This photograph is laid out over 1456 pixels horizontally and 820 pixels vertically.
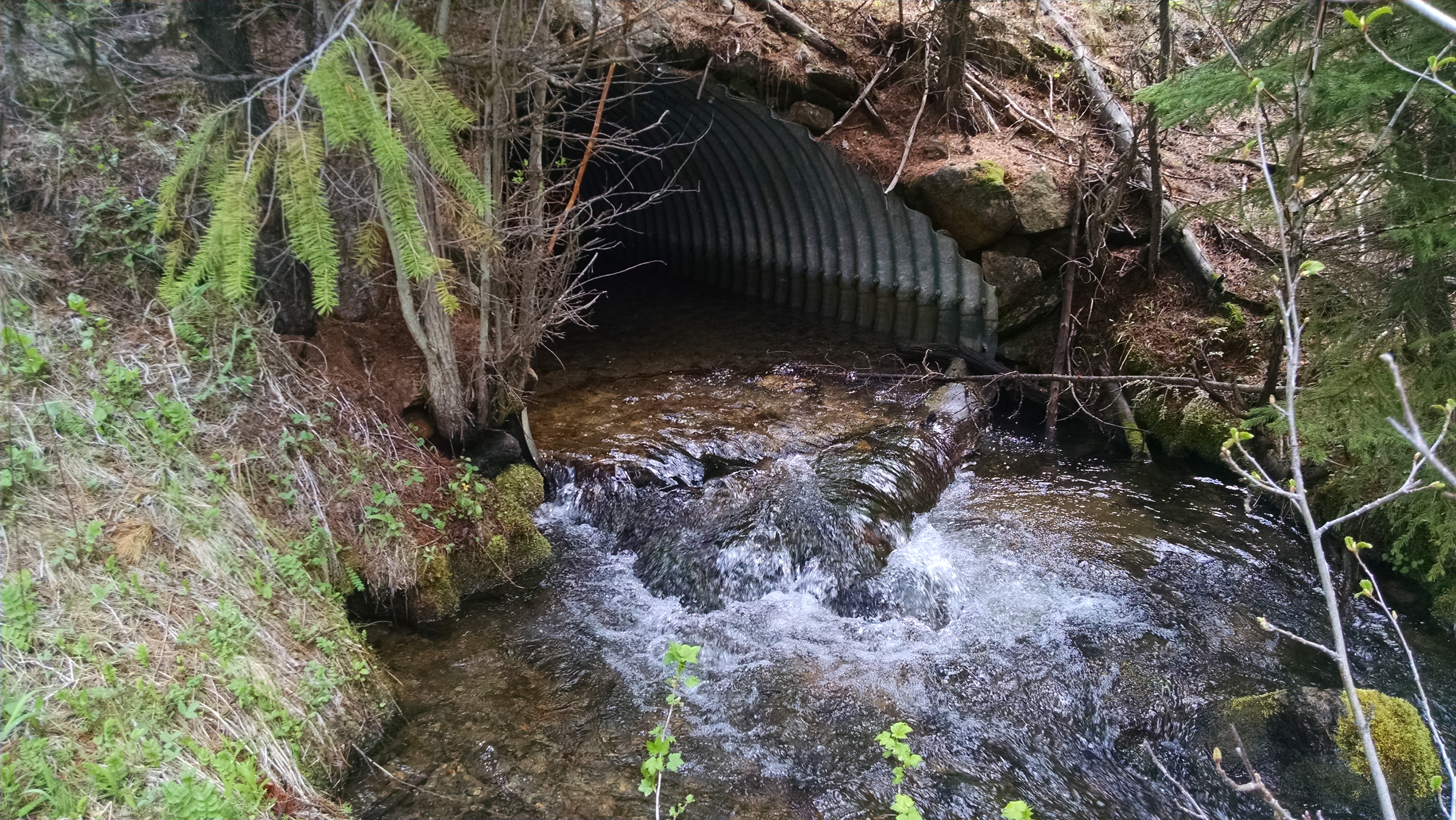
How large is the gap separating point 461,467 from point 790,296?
20.7 ft

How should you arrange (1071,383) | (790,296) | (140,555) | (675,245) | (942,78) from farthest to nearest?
(675,245), (790,296), (942,78), (1071,383), (140,555)

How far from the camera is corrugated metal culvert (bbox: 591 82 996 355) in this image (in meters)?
8.20

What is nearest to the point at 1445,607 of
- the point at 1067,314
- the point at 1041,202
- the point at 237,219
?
the point at 1067,314

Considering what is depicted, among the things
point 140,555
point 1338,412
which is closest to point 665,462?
point 140,555

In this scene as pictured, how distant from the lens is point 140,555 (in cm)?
320

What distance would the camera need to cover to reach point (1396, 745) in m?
3.34

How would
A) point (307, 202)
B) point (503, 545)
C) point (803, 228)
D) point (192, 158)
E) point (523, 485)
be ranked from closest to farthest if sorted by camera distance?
point (307, 202)
point (192, 158)
point (503, 545)
point (523, 485)
point (803, 228)

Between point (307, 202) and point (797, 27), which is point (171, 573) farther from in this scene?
point (797, 27)

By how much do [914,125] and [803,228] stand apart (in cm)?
219

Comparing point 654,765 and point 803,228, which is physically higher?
point 803,228

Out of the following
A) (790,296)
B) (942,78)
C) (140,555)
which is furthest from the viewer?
(790,296)

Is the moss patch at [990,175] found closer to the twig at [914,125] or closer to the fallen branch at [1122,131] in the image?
the twig at [914,125]

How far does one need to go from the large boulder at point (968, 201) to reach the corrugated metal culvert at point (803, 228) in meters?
0.23

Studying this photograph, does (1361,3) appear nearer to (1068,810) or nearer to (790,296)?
(1068,810)
